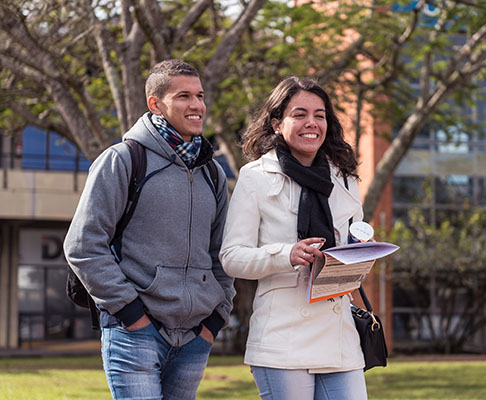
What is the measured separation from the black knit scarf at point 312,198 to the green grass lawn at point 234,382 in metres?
6.85

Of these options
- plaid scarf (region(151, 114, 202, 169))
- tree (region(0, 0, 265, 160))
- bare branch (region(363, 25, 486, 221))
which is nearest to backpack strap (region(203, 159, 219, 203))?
plaid scarf (region(151, 114, 202, 169))

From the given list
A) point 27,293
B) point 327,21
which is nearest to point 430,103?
point 327,21

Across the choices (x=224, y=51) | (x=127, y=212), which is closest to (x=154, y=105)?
(x=127, y=212)

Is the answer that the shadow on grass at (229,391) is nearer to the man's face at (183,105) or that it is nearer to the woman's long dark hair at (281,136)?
the woman's long dark hair at (281,136)

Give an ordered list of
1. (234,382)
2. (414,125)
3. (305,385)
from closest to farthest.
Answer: (305,385)
(414,125)
(234,382)

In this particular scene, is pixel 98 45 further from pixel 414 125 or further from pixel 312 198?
pixel 312 198

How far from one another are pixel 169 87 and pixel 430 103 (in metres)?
9.19

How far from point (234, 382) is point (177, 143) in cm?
967

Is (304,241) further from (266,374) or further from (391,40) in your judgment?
(391,40)

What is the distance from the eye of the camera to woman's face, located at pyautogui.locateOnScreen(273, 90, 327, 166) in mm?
3570

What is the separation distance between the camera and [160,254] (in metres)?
3.43

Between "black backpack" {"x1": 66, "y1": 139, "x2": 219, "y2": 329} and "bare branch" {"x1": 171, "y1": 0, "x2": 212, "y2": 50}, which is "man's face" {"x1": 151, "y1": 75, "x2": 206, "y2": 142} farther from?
"bare branch" {"x1": 171, "y1": 0, "x2": 212, "y2": 50}

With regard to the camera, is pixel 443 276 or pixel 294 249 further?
pixel 443 276

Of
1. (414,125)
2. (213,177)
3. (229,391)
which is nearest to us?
(213,177)
